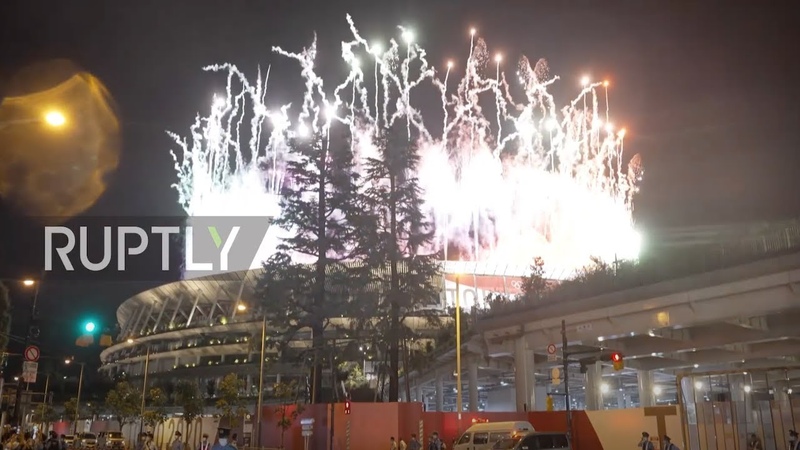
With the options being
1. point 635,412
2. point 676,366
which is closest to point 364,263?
point 635,412

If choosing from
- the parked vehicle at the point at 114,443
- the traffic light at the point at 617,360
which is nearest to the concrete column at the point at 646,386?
the traffic light at the point at 617,360

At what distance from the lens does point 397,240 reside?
45.2 metres

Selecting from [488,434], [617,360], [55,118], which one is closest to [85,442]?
[488,434]

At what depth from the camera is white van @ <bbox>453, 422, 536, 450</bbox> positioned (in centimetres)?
2623

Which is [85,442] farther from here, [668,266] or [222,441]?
[222,441]

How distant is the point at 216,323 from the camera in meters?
82.0

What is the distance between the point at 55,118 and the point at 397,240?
116 ft

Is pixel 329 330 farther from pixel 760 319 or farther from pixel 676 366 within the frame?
pixel 760 319

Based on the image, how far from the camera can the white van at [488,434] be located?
2623 cm

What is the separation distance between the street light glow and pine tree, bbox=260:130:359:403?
112ft

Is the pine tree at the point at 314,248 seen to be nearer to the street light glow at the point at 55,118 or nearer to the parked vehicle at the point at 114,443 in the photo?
the parked vehicle at the point at 114,443

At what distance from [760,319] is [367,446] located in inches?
868

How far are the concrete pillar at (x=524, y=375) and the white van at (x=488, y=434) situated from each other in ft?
61.0

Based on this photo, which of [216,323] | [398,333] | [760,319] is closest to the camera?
[760,319]
